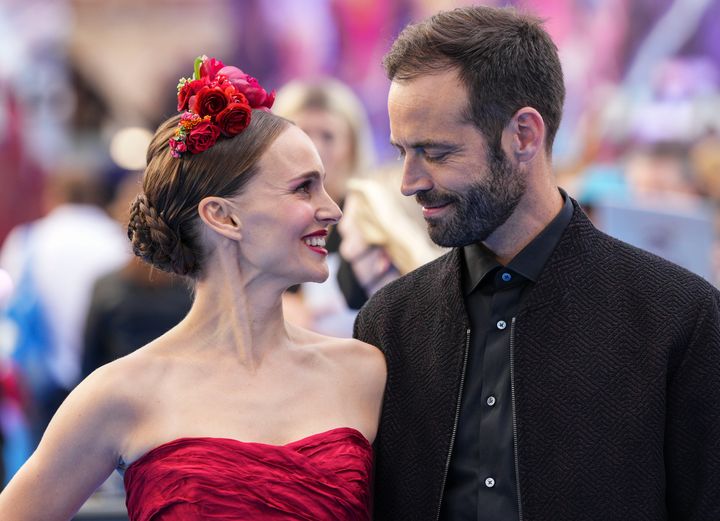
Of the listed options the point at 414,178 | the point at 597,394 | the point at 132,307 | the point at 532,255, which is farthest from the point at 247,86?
the point at 132,307

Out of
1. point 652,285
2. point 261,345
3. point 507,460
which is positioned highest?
point 652,285

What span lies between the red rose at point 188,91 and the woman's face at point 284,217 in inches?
9.9

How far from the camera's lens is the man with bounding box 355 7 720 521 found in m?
2.26

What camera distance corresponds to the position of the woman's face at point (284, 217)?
8.50 ft

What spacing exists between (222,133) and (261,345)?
0.51 meters

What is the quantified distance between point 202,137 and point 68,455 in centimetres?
78

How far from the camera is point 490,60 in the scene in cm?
245

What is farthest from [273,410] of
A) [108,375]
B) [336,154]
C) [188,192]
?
[336,154]

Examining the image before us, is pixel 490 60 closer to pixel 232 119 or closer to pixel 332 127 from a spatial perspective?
pixel 232 119

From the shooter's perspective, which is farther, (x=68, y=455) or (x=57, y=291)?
(x=57, y=291)

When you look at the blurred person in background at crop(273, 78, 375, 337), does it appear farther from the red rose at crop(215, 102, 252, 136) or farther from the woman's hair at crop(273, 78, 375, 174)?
the red rose at crop(215, 102, 252, 136)

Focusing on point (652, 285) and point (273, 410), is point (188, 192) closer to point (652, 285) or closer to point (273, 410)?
point (273, 410)

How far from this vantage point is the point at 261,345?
2.66 m

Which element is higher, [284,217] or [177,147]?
[177,147]
